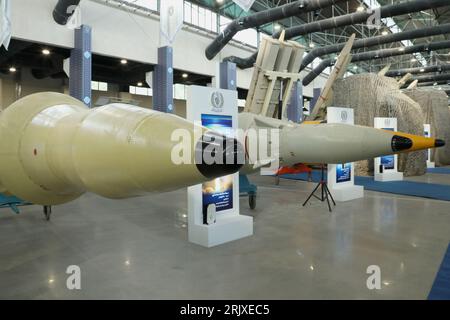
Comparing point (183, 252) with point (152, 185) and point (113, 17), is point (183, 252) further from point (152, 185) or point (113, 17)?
point (113, 17)

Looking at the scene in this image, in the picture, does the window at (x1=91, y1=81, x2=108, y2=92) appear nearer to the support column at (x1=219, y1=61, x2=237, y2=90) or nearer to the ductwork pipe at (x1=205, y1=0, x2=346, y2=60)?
the ductwork pipe at (x1=205, y1=0, x2=346, y2=60)

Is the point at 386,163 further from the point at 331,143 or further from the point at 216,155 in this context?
the point at 216,155

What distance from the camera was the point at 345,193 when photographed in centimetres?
873

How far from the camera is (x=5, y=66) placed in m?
15.8

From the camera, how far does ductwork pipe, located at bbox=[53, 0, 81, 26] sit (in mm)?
11180

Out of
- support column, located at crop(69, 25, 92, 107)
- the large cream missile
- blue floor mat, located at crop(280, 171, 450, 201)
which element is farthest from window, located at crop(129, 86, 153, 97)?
the large cream missile

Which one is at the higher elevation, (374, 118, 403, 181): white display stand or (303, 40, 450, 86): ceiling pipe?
(303, 40, 450, 86): ceiling pipe

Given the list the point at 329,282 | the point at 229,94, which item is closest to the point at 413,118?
the point at 229,94

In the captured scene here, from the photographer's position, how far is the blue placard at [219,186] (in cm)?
526

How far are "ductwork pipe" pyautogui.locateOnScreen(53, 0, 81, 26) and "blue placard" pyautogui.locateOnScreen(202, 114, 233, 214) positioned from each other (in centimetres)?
879

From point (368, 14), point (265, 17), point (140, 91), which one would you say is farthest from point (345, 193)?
point (140, 91)

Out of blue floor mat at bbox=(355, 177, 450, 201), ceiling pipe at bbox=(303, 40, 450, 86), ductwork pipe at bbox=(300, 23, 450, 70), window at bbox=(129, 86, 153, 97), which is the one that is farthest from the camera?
window at bbox=(129, 86, 153, 97)

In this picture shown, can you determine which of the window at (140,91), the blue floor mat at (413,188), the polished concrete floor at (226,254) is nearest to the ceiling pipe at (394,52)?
the blue floor mat at (413,188)

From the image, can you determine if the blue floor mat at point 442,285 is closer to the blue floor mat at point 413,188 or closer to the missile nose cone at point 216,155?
the missile nose cone at point 216,155
